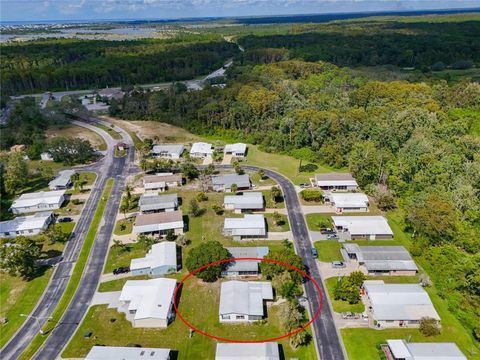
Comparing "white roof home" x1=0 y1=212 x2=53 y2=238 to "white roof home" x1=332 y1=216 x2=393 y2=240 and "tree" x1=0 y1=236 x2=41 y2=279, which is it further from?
"white roof home" x1=332 y1=216 x2=393 y2=240

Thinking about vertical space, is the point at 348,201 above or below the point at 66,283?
above

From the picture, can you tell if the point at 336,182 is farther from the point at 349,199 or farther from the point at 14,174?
the point at 14,174

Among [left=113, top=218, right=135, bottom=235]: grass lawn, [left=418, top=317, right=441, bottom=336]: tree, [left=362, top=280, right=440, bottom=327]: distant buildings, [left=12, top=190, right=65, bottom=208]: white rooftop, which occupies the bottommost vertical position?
[left=418, top=317, right=441, bottom=336]: tree

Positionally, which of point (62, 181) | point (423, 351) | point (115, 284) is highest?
point (62, 181)

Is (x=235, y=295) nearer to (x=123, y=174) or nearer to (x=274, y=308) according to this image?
(x=274, y=308)

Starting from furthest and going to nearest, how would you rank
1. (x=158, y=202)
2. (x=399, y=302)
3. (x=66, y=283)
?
(x=158, y=202)
(x=66, y=283)
(x=399, y=302)

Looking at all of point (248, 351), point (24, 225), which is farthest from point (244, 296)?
point (24, 225)

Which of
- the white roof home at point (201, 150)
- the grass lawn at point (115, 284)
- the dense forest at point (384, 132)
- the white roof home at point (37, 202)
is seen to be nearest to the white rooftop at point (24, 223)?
the white roof home at point (37, 202)

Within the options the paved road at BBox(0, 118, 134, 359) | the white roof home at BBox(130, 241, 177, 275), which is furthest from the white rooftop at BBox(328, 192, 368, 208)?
the paved road at BBox(0, 118, 134, 359)
